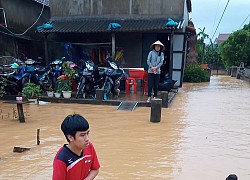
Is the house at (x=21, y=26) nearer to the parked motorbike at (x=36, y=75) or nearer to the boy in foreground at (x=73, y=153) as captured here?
the parked motorbike at (x=36, y=75)

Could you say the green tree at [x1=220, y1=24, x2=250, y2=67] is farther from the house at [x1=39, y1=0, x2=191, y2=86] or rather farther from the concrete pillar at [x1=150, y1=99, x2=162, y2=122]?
the concrete pillar at [x1=150, y1=99, x2=162, y2=122]

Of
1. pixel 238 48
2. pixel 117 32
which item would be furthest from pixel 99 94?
pixel 238 48

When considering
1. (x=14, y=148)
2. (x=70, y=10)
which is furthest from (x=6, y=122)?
(x=70, y=10)

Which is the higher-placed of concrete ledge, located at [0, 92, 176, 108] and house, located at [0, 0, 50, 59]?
house, located at [0, 0, 50, 59]

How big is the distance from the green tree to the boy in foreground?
88.5ft

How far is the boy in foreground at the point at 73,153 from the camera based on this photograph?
6.17 ft

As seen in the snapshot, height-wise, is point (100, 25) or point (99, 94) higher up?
point (100, 25)

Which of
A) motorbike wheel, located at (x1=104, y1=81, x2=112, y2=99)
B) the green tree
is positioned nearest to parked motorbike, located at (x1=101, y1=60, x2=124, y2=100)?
motorbike wheel, located at (x1=104, y1=81, x2=112, y2=99)

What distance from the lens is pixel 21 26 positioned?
1230 centimetres

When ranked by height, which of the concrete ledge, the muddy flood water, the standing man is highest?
the standing man

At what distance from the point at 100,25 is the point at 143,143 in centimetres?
730

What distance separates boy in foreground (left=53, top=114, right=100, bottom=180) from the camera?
74.0 inches

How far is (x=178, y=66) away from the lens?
1236 centimetres

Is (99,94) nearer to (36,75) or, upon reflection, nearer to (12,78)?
(36,75)
